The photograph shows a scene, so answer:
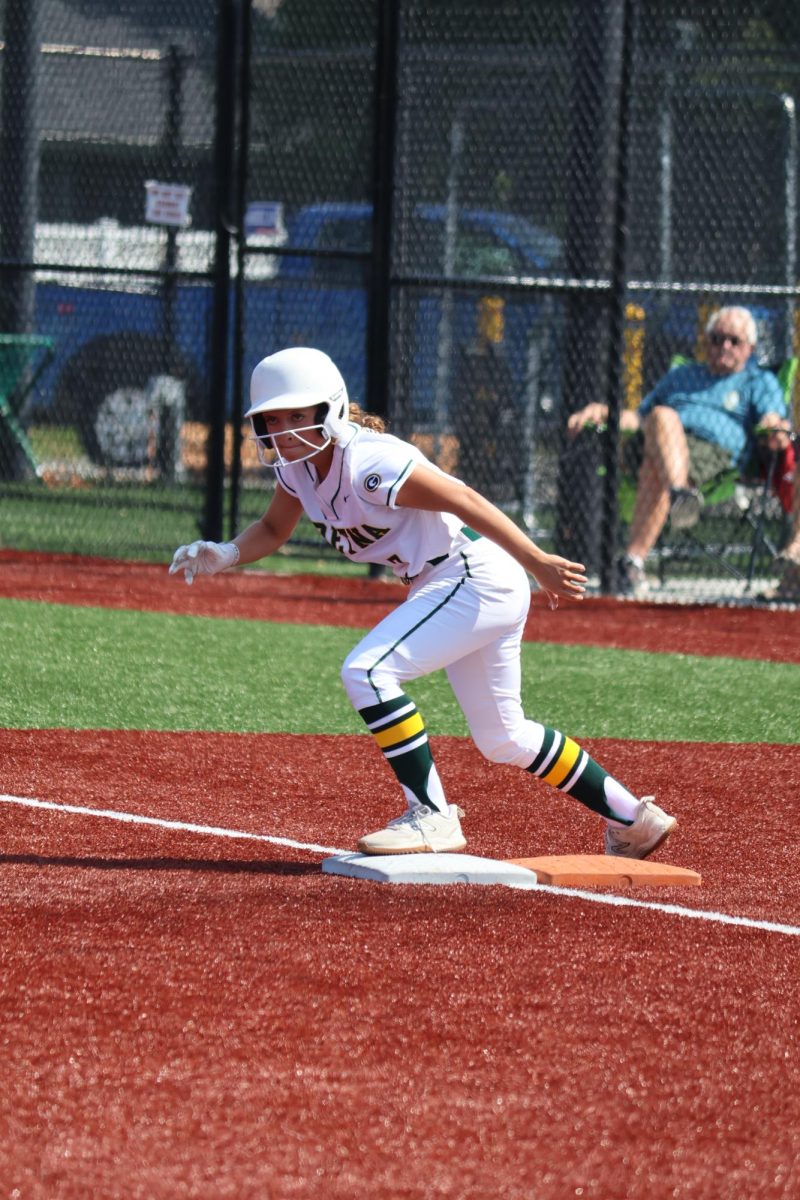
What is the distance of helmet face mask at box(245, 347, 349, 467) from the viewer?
468 cm

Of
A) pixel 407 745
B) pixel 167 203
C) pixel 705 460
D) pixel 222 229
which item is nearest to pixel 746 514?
Answer: pixel 705 460

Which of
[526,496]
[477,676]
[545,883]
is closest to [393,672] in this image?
[477,676]

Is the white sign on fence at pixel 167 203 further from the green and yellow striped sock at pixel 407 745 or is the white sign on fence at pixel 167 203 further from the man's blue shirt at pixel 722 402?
the green and yellow striped sock at pixel 407 745

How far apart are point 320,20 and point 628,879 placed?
9527mm

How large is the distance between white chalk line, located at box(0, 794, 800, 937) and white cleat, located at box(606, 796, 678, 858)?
0.36m

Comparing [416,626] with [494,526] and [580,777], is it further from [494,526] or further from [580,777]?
[580,777]

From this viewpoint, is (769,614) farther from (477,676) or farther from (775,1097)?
(775,1097)

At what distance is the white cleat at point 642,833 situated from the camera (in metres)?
5.02

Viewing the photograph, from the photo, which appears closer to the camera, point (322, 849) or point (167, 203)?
point (322, 849)

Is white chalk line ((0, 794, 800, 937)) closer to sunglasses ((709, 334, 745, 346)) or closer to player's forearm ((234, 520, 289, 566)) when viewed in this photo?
player's forearm ((234, 520, 289, 566))

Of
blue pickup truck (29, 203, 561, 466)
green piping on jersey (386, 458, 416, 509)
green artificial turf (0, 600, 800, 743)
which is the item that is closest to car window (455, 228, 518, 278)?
blue pickup truck (29, 203, 561, 466)

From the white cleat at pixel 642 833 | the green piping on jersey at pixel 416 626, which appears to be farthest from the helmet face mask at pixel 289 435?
the white cleat at pixel 642 833

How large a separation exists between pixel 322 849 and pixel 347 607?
5268mm

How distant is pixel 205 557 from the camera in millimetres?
5031
